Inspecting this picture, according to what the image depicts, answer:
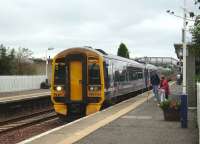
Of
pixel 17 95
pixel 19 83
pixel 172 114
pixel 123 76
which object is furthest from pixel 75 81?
pixel 19 83

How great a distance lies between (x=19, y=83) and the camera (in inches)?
2180

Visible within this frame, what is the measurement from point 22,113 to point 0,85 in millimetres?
23465

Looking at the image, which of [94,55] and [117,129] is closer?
[117,129]

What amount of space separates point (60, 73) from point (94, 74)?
141 centimetres

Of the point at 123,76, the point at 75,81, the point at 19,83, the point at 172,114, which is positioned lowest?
the point at 172,114

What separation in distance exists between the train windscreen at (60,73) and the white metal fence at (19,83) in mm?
28998

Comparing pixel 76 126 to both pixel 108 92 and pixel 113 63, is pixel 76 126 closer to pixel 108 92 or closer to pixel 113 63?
pixel 108 92

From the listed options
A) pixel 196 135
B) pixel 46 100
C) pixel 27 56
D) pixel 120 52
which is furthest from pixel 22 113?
pixel 120 52

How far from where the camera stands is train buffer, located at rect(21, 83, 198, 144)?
1281 cm

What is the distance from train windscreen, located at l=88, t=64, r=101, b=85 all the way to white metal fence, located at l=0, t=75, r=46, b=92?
29.7 meters

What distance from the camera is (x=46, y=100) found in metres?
33.6

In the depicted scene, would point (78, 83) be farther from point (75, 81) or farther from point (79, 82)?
point (75, 81)

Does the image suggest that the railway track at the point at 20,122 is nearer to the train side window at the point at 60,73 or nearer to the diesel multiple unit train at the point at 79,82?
the diesel multiple unit train at the point at 79,82

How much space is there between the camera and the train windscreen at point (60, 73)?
72.4 feet
